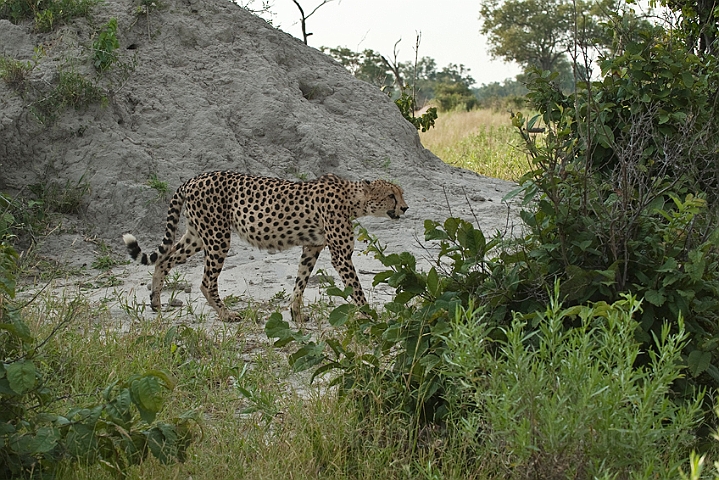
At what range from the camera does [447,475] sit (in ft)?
9.62

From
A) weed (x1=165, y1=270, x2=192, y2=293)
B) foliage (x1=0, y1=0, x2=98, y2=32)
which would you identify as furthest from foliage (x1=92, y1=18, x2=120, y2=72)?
weed (x1=165, y1=270, x2=192, y2=293)

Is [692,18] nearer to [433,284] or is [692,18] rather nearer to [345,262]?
[345,262]

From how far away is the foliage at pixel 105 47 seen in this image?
801cm

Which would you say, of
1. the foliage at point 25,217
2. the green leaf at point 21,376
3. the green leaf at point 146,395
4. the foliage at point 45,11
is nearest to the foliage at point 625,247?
the green leaf at point 146,395

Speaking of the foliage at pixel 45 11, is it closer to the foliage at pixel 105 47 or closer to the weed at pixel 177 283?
the foliage at pixel 105 47

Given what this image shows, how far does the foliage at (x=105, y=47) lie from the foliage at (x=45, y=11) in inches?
20.3

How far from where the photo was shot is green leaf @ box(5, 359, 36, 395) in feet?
8.64

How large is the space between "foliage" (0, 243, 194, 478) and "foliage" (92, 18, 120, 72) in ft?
17.9

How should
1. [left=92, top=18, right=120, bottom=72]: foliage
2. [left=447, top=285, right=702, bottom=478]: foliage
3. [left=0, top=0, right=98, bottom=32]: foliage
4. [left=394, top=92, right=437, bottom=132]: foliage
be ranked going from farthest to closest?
[left=394, top=92, right=437, bottom=132]: foliage → [left=0, top=0, right=98, bottom=32]: foliage → [left=92, top=18, right=120, bottom=72]: foliage → [left=447, top=285, right=702, bottom=478]: foliage

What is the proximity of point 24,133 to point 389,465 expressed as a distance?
5.68 m

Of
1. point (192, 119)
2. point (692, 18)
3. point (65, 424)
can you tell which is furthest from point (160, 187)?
point (65, 424)

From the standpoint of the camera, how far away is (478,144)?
1449 centimetres

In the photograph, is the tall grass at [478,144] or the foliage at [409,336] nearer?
the foliage at [409,336]

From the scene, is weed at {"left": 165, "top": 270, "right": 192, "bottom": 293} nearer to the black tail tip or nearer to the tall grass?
the black tail tip
